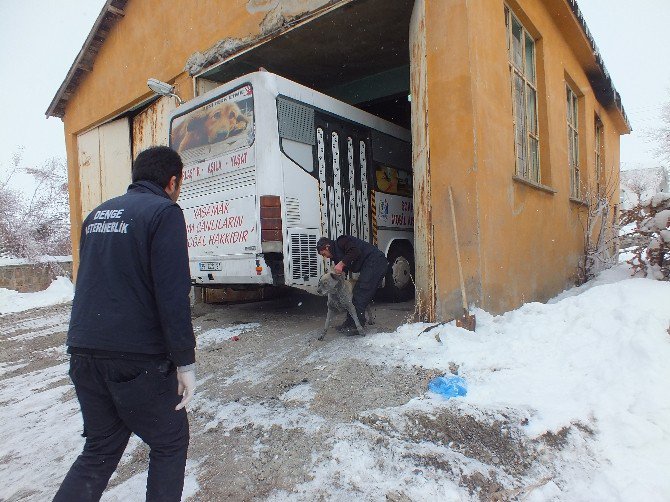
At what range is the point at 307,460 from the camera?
8.35 feet

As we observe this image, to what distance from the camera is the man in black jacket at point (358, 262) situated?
17.1ft

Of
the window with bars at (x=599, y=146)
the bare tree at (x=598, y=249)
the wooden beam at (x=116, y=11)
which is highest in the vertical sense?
the wooden beam at (x=116, y=11)

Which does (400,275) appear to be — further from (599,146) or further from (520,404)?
(599,146)

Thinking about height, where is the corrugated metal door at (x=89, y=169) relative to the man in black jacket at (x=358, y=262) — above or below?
above

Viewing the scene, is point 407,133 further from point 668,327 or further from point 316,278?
point 668,327

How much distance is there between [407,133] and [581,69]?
4.83 metres

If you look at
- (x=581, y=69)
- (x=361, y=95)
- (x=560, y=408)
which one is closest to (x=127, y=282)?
(x=560, y=408)

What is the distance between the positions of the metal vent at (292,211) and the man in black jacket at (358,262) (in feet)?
1.49

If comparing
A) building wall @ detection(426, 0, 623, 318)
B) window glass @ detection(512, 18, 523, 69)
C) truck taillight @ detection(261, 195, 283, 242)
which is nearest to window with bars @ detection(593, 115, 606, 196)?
window glass @ detection(512, 18, 523, 69)

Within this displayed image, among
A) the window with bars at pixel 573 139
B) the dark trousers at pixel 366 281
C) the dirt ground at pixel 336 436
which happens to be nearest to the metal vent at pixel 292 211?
the dark trousers at pixel 366 281

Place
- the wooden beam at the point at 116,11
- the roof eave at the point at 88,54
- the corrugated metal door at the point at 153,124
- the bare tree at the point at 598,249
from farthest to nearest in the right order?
A: the roof eave at the point at 88,54 < the wooden beam at the point at 116,11 < the corrugated metal door at the point at 153,124 < the bare tree at the point at 598,249

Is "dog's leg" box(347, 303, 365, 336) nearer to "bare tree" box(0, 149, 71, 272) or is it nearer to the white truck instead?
the white truck

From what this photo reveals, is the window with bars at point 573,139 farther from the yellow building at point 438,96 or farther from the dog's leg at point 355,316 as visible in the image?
the dog's leg at point 355,316

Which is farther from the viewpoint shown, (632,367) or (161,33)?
(161,33)
